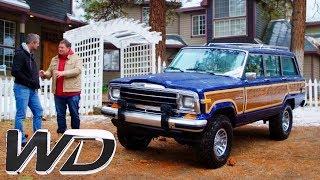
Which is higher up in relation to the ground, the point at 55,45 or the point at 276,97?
the point at 55,45

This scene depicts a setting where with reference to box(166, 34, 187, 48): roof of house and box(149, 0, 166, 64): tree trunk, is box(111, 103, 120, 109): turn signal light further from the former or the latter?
box(166, 34, 187, 48): roof of house

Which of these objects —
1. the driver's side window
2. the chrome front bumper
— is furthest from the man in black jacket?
the driver's side window

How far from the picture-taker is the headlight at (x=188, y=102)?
609cm

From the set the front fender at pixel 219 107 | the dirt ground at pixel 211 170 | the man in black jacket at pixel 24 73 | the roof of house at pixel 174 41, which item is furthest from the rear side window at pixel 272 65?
the roof of house at pixel 174 41

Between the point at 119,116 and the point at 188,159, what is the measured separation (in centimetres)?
146

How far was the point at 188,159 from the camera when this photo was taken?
23.7 feet

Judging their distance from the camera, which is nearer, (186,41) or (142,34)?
(142,34)

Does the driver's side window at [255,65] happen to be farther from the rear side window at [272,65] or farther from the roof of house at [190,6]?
the roof of house at [190,6]

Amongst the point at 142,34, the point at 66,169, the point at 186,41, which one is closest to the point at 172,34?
the point at 186,41

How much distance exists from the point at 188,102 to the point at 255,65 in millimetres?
2339

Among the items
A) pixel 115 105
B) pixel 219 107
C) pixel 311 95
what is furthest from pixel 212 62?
pixel 311 95

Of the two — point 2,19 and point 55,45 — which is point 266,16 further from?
point 2,19

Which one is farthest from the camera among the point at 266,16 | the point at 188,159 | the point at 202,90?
the point at 266,16

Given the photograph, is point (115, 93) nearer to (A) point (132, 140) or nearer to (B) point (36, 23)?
(A) point (132, 140)
